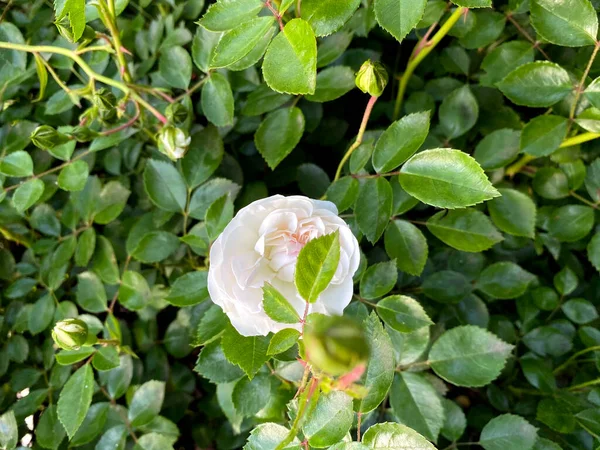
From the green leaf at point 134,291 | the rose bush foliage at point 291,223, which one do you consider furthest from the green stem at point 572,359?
Answer: the green leaf at point 134,291

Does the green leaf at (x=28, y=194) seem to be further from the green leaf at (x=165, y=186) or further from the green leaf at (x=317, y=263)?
the green leaf at (x=317, y=263)

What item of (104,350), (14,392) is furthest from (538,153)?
(14,392)

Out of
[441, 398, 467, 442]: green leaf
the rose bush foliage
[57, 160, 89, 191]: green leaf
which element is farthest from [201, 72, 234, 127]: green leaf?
[441, 398, 467, 442]: green leaf

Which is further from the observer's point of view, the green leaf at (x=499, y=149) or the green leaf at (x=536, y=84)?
the green leaf at (x=499, y=149)

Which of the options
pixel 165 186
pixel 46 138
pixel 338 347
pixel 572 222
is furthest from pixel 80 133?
pixel 572 222

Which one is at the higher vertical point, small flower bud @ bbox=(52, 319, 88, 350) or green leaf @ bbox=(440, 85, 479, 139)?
green leaf @ bbox=(440, 85, 479, 139)

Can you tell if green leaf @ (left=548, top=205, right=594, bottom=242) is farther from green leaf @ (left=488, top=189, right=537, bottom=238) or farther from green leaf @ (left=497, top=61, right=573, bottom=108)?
green leaf @ (left=497, top=61, right=573, bottom=108)
